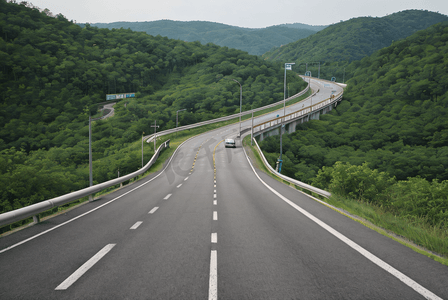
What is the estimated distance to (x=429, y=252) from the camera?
552 cm

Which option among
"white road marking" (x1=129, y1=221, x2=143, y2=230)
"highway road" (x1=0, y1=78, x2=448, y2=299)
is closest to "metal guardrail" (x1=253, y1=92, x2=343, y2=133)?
"white road marking" (x1=129, y1=221, x2=143, y2=230)

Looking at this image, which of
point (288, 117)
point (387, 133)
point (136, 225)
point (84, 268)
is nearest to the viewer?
point (84, 268)

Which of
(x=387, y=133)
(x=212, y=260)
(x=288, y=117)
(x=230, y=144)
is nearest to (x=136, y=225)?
(x=212, y=260)

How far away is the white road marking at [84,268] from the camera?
14.0 ft

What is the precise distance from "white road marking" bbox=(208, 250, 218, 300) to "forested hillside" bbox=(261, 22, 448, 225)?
10993 millimetres

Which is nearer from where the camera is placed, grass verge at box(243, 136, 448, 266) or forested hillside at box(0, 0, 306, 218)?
grass verge at box(243, 136, 448, 266)

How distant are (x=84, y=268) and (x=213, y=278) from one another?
2.33m

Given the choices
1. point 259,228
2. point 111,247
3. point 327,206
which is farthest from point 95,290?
point 327,206

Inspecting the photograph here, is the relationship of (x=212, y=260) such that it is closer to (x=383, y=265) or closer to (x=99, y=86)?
(x=383, y=265)

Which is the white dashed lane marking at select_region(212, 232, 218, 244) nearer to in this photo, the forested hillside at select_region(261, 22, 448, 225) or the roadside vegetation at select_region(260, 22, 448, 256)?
the roadside vegetation at select_region(260, 22, 448, 256)

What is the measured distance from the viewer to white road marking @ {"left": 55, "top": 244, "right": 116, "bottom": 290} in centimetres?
425

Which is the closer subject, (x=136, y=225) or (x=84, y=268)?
(x=84, y=268)

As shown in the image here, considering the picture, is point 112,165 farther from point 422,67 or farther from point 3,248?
point 422,67

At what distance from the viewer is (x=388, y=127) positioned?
260ft
